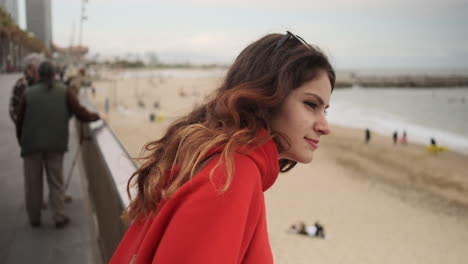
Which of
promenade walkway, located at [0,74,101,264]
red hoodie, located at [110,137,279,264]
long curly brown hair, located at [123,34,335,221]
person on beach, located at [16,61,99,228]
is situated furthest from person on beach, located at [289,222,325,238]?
red hoodie, located at [110,137,279,264]

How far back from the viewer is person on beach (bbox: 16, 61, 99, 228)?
3.85m

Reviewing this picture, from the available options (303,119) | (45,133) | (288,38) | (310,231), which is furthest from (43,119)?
(310,231)

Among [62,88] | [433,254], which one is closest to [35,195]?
[62,88]

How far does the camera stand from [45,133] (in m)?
3.90

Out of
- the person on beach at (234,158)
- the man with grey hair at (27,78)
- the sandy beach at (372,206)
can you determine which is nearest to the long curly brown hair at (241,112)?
the person on beach at (234,158)

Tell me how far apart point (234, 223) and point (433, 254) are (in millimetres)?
9549

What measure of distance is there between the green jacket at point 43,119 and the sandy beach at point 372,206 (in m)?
3.15

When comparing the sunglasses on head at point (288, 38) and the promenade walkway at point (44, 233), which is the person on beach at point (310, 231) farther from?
the sunglasses on head at point (288, 38)

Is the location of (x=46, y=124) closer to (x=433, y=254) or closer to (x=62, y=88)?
(x=62, y=88)

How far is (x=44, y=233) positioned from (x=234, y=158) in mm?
3368

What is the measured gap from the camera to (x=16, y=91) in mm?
4645

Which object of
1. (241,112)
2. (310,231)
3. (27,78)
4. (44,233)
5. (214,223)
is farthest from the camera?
(310,231)

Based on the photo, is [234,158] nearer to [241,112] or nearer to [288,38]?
[241,112]

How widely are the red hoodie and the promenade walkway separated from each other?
256cm
